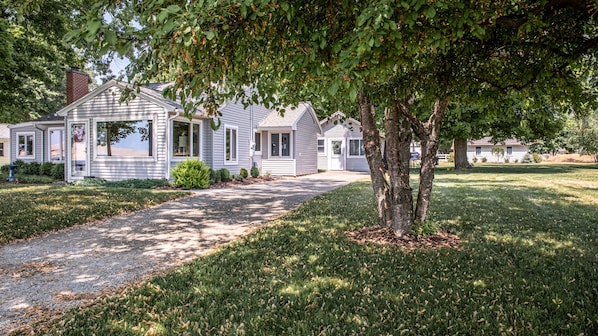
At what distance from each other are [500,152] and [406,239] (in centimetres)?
6169

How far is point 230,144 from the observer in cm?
1912

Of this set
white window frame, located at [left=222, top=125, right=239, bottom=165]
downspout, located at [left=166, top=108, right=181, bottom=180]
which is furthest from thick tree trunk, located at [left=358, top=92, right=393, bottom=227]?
white window frame, located at [left=222, top=125, right=239, bottom=165]

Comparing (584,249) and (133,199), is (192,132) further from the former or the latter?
(584,249)

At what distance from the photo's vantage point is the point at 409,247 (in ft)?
18.2

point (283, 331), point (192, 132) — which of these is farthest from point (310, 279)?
point (192, 132)

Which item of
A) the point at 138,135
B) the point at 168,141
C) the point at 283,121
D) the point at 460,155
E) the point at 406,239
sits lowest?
the point at 406,239

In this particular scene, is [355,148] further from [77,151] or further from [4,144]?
[4,144]

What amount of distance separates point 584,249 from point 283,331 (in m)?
4.93

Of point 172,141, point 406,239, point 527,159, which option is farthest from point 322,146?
point 527,159

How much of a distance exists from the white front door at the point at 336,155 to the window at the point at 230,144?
41.5 feet

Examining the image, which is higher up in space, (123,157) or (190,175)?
(123,157)

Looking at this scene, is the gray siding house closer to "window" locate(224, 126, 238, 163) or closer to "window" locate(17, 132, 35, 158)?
"window" locate(224, 126, 238, 163)

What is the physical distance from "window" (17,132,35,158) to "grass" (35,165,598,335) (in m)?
23.2

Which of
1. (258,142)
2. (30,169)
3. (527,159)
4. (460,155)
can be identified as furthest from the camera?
(527,159)
